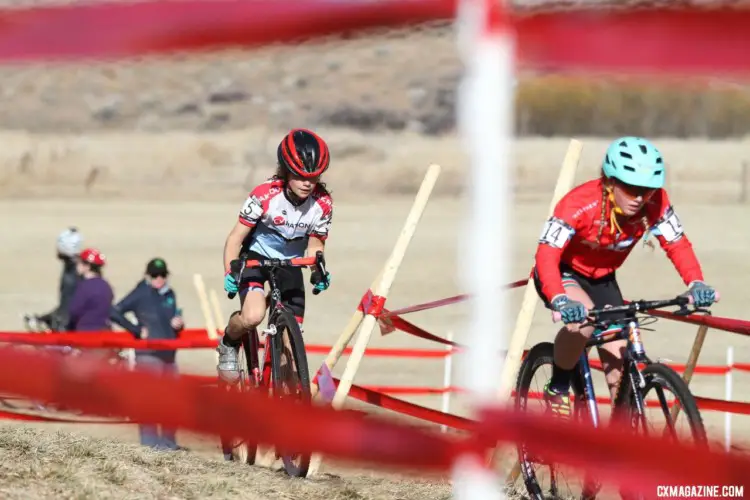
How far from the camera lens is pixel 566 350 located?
6.77 meters

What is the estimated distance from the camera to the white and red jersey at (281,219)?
7.80 meters

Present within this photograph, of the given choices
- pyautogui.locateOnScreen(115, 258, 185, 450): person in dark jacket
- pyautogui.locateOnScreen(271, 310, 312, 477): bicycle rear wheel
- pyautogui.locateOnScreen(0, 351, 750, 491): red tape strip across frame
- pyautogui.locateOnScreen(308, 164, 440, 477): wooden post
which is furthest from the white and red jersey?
pyautogui.locateOnScreen(0, 351, 750, 491): red tape strip across frame

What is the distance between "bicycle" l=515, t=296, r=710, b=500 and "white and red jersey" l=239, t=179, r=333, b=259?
61.3 inches

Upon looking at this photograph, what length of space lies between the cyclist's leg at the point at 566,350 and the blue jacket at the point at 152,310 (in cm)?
588

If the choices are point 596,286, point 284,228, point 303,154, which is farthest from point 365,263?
point 596,286

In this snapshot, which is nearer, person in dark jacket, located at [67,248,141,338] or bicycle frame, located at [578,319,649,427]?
bicycle frame, located at [578,319,649,427]

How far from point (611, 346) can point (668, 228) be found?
0.68 metres

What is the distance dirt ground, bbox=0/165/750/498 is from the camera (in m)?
18.5

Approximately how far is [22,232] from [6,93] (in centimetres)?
1723

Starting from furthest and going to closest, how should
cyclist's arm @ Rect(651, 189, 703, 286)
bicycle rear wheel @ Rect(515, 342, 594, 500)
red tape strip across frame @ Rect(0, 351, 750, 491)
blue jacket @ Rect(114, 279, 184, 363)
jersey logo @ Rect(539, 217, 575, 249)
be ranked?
1. blue jacket @ Rect(114, 279, 184, 363)
2. bicycle rear wheel @ Rect(515, 342, 594, 500)
3. cyclist's arm @ Rect(651, 189, 703, 286)
4. jersey logo @ Rect(539, 217, 575, 249)
5. red tape strip across frame @ Rect(0, 351, 750, 491)

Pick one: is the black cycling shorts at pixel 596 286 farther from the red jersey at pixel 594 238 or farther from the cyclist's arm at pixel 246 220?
the cyclist's arm at pixel 246 220

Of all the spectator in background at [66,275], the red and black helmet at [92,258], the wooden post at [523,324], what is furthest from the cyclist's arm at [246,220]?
the spectator in background at [66,275]

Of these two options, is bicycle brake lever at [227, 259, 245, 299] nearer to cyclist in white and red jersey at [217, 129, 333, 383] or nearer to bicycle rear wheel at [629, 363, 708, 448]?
cyclist in white and red jersey at [217, 129, 333, 383]

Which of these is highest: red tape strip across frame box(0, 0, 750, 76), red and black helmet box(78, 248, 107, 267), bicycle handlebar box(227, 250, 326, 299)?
red tape strip across frame box(0, 0, 750, 76)
